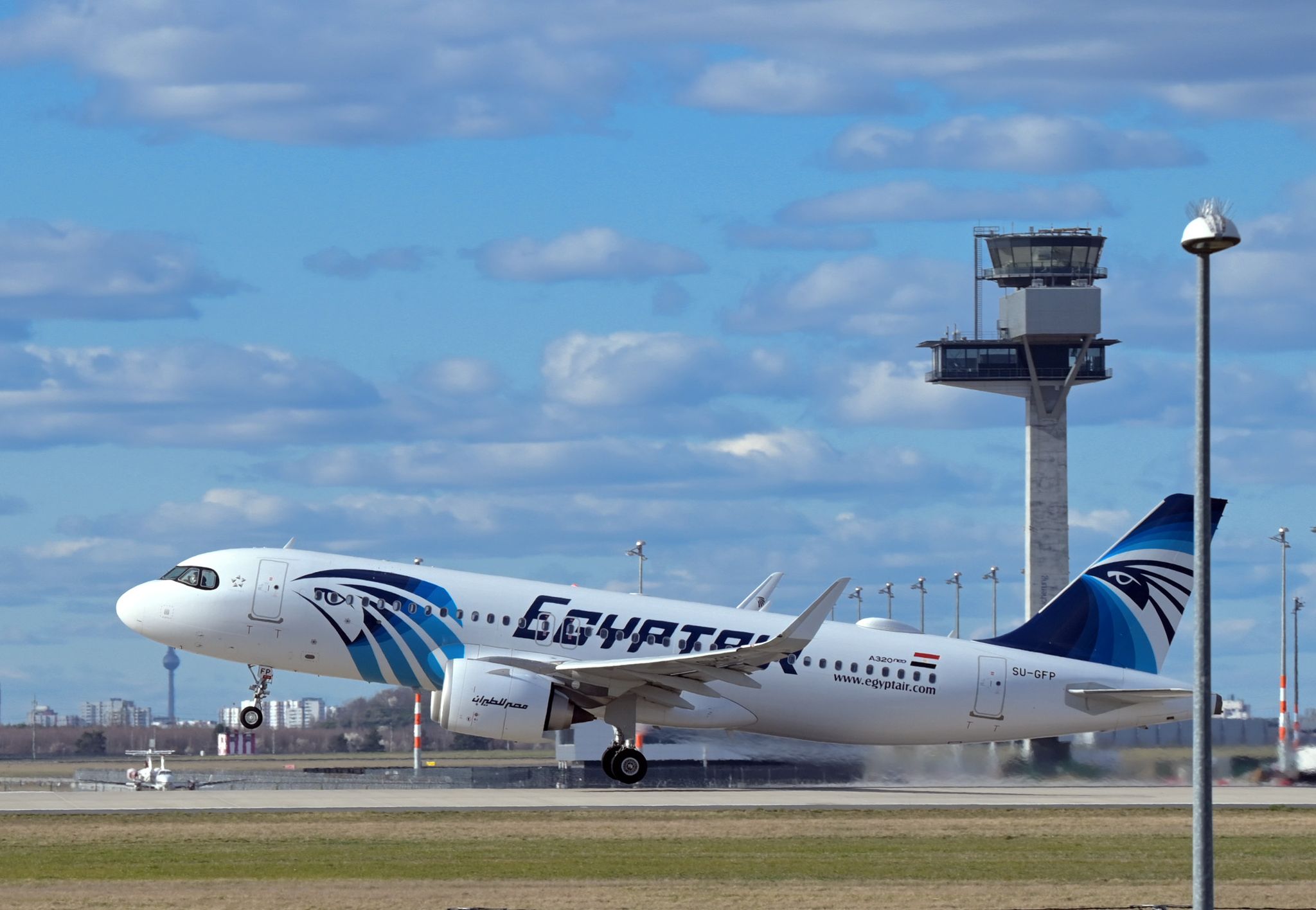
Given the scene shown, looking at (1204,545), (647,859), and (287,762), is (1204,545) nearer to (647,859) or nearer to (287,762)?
(647,859)

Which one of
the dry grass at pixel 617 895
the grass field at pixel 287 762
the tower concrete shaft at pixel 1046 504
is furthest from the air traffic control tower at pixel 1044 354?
the dry grass at pixel 617 895

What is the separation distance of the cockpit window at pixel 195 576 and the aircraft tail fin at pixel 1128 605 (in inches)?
679

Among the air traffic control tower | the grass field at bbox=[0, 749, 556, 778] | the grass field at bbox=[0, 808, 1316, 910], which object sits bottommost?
the grass field at bbox=[0, 749, 556, 778]

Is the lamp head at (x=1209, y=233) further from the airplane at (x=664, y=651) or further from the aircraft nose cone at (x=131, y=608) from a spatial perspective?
the aircraft nose cone at (x=131, y=608)

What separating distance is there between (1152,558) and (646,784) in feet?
41.6

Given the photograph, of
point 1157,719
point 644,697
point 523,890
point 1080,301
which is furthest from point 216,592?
point 1080,301

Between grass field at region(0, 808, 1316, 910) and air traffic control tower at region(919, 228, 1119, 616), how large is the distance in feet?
210

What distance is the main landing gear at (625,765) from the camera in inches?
1566

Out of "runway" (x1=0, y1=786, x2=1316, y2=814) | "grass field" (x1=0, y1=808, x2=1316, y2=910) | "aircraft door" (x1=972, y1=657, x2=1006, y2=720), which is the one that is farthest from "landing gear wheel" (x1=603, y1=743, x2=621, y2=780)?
"aircraft door" (x1=972, y1=657, x2=1006, y2=720)

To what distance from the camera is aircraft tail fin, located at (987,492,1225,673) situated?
141 feet

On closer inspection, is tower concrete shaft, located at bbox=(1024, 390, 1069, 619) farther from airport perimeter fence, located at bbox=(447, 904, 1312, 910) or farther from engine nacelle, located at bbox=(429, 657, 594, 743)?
airport perimeter fence, located at bbox=(447, 904, 1312, 910)

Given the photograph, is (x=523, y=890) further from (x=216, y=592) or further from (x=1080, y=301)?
(x=1080, y=301)

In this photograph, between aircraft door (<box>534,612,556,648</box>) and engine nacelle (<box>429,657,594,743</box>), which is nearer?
engine nacelle (<box>429,657,594,743</box>)

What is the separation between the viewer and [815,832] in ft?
101
